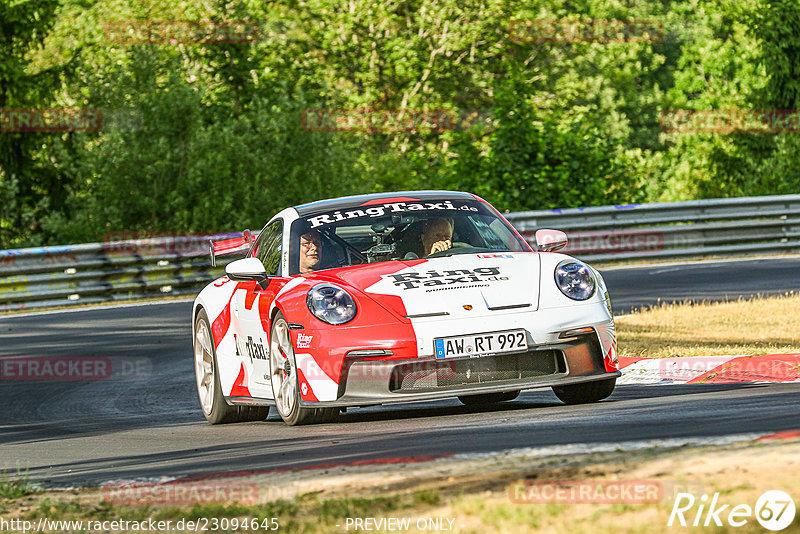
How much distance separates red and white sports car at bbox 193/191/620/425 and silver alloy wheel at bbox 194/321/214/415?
482 millimetres

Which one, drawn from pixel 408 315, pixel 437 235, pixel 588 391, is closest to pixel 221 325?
pixel 437 235

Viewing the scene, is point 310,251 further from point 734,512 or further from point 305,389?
point 734,512

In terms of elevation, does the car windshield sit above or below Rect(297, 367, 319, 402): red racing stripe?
above

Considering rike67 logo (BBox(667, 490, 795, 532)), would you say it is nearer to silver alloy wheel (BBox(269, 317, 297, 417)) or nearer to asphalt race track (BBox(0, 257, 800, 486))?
asphalt race track (BBox(0, 257, 800, 486))

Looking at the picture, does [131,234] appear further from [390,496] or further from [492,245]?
[390,496]

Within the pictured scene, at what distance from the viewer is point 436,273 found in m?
7.96

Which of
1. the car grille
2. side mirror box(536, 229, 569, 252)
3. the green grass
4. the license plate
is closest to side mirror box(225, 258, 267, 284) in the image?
the car grille

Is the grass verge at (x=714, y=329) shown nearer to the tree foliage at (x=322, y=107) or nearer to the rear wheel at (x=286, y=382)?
the rear wheel at (x=286, y=382)

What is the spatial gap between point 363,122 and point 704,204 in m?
15.1

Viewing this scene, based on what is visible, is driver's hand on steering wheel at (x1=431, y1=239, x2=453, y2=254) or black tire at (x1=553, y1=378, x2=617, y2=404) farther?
driver's hand on steering wheel at (x1=431, y1=239, x2=453, y2=254)

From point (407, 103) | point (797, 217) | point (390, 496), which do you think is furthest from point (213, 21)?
point (390, 496)

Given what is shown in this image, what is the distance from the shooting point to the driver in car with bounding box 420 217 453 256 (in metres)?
8.73

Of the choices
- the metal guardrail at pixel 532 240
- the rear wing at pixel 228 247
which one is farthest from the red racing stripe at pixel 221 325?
the metal guardrail at pixel 532 240

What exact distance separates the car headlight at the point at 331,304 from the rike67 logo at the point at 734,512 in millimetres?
3624
